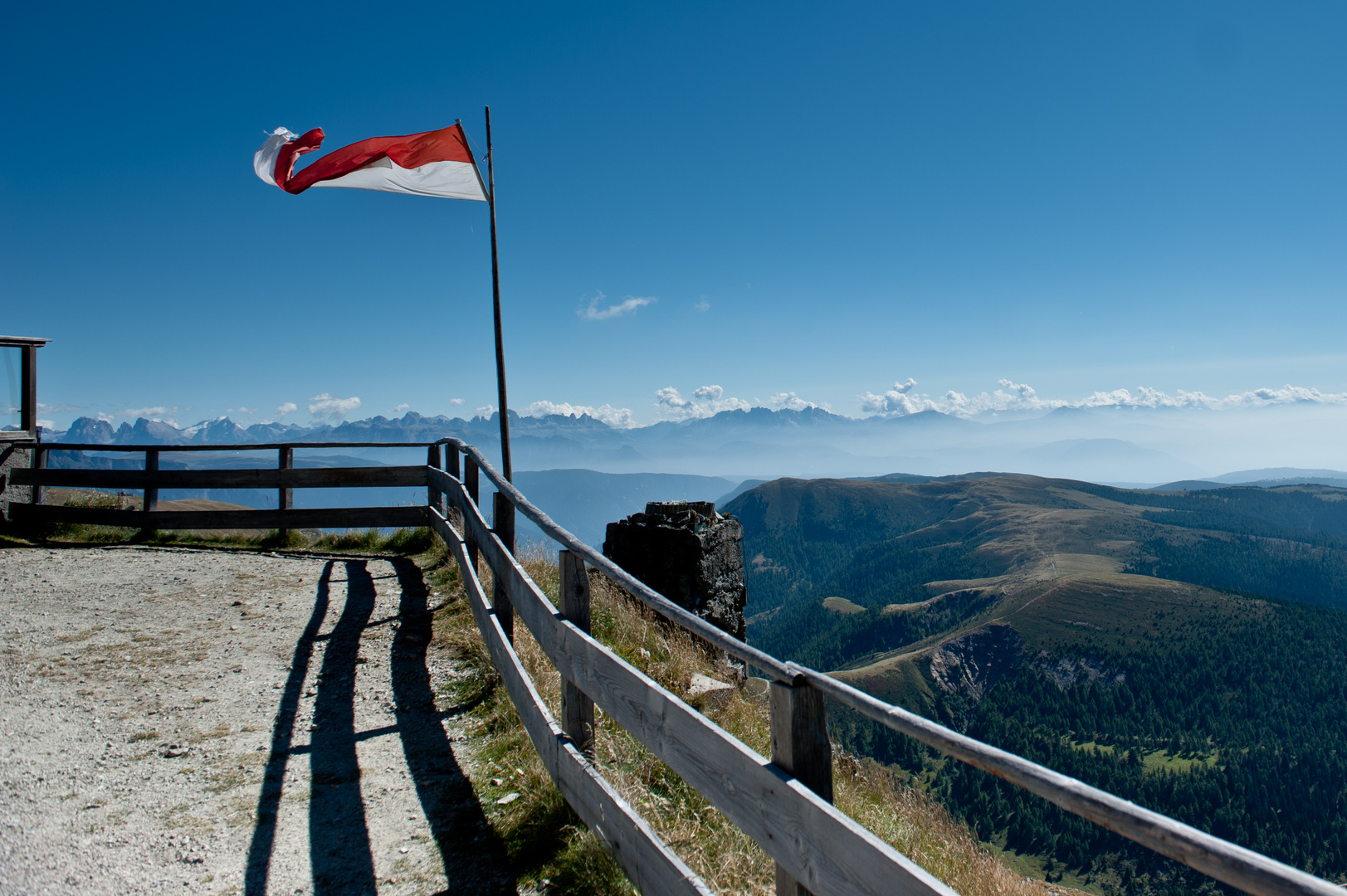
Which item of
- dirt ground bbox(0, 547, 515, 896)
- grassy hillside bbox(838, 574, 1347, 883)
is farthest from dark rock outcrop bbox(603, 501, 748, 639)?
grassy hillside bbox(838, 574, 1347, 883)

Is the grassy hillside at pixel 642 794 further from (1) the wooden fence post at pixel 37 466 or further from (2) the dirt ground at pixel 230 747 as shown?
(1) the wooden fence post at pixel 37 466

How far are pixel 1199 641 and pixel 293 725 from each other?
750 feet

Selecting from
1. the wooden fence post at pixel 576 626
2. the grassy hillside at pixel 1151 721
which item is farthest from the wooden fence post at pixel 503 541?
the grassy hillside at pixel 1151 721

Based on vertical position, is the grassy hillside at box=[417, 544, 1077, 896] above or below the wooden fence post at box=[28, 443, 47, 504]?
below

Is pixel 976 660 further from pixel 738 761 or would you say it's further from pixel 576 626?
pixel 738 761

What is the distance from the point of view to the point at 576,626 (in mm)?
4348

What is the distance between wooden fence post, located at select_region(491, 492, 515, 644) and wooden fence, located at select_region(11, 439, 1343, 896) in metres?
0.01

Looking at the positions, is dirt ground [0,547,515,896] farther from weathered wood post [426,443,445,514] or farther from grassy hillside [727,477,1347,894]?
grassy hillside [727,477,1347,894]

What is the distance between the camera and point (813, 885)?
94.2 inches

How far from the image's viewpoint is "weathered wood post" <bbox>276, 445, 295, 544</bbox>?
39.5 feet

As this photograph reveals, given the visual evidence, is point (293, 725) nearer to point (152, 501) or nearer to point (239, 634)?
point (239, 634)

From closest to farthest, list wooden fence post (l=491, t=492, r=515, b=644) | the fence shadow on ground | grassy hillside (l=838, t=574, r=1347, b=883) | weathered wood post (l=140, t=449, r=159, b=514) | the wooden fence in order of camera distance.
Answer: the wooden fence → the fence shadow on ground → wooden fence post (l=491, t=492, r=515, b=644) → weathered wood post (l=140, t=449, r=159, b=514) → grassy hillside (l=838, t=574, r=1347, b=883)

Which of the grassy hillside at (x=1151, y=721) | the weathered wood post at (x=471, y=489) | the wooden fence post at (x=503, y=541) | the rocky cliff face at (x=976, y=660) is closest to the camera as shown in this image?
the wooden fence post at (x=503, y=541)

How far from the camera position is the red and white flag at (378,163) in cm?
1270
